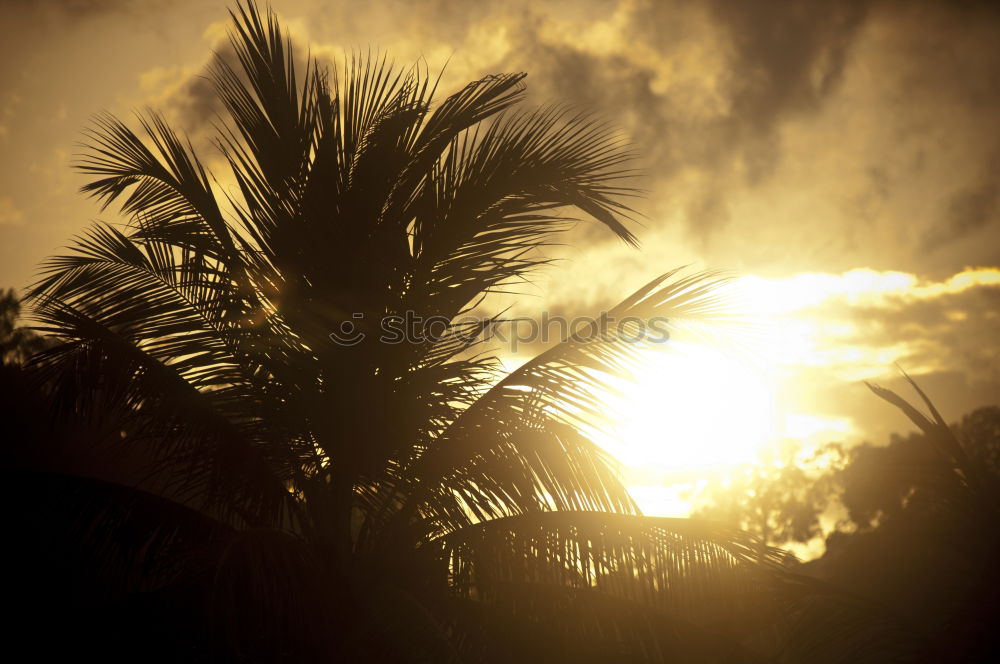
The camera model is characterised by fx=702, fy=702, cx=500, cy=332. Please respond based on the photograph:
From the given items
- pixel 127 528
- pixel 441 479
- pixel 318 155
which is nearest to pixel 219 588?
pixel 127 528

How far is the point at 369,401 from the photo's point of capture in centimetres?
477

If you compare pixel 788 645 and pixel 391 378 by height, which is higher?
pixel 391 378

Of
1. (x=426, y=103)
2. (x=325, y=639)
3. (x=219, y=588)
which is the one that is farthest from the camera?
(x=426, y=103)

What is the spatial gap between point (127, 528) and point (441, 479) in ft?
6.25

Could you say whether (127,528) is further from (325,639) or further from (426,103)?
(426,103)

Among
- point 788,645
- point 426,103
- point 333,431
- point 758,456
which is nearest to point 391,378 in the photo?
point 333,431

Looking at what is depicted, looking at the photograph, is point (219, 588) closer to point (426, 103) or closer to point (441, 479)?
point (441, 479)

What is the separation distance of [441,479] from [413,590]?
0.71 m

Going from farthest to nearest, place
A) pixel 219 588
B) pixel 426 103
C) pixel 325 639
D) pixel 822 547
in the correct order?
pixel 822 547 → pixel 426 103 → pixel 325 639 → pixel 219 588

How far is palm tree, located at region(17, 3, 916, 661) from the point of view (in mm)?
4172

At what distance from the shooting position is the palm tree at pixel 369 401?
4.17 metres

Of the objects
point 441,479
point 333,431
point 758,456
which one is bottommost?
point 441,479

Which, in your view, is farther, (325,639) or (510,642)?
(510,642)

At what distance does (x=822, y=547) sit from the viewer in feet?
125
